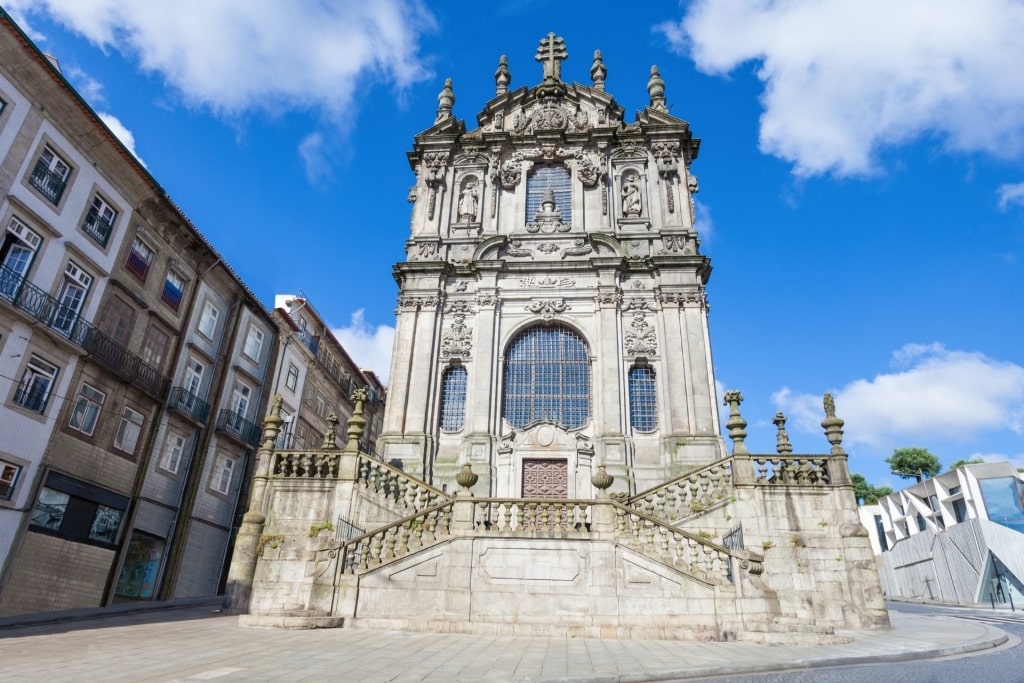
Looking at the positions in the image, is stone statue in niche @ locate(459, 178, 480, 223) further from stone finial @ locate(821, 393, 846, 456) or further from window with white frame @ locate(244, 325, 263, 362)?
stone finial @ locate(821, 393, 846, 456)

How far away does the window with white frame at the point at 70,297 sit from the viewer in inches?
665

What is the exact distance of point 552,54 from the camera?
28.3 meters

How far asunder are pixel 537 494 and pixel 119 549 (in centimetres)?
1311

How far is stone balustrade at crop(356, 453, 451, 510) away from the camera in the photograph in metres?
14.5

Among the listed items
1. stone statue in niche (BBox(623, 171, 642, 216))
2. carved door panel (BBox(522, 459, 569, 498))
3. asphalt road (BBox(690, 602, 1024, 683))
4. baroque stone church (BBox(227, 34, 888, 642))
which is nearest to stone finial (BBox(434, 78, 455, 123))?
baroque stone church (BBox(227, 34, 888, 642))

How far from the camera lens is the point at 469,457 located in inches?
773

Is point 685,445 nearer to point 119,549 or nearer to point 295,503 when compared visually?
point 295,503

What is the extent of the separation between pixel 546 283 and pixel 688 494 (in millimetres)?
10234

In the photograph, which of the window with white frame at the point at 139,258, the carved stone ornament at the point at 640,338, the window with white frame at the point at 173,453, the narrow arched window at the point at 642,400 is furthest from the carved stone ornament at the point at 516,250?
the window with white frame at the point at 173,453

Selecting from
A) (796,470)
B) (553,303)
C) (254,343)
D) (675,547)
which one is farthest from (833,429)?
(254,343)

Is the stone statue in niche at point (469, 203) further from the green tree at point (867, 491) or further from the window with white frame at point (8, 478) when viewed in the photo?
the green tree at point (867, 491)

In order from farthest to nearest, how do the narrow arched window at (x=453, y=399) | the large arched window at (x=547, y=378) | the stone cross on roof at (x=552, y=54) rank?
1. the stone cross on roof at (x=552, y=54)
2. the narrow arched window at (x=453, y=399)
3. the large arched window at (x=547, y=378)

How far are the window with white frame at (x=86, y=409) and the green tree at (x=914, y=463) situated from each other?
66329 mm

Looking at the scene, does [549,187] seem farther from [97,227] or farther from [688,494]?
[97,227]
